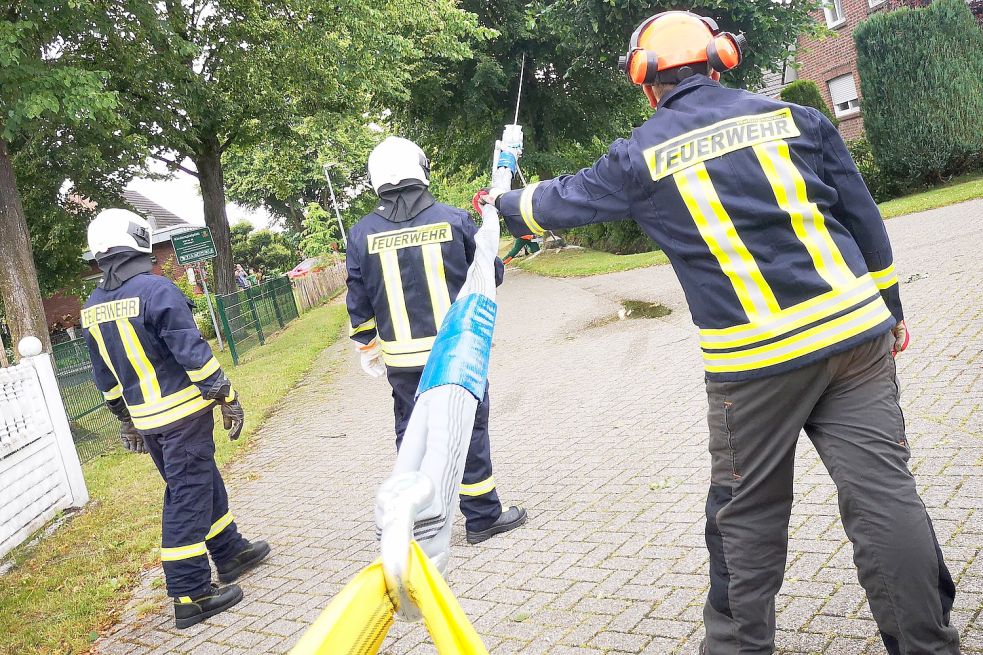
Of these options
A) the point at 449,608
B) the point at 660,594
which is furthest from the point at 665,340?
the point at 449,608

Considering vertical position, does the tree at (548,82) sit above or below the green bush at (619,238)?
above

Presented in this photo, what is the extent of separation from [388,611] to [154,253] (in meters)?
39.3

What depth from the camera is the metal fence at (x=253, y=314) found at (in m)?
16.1

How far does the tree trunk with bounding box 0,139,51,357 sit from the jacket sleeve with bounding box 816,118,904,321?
10.5 metres

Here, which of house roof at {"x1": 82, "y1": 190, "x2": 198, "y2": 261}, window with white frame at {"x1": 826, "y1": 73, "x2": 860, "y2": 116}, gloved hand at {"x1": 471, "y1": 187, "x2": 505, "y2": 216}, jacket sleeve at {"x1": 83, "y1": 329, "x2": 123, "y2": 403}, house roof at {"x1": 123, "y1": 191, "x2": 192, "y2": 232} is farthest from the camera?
house roof at {"x1": 123, "y1": 191, "x2": 192, "y2": 232}

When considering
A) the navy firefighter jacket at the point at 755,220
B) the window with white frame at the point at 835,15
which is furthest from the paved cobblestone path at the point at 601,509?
the window with white frame at the point at 835,15

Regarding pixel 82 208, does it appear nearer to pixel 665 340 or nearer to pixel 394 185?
pixel 665 340

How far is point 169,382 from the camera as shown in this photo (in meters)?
4.75

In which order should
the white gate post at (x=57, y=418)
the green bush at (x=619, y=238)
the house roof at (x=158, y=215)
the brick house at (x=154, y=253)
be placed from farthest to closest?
the house roof at (x=158, y=215) → the brick house at (x=154, y=253) → the green bush at (x=619, y=238) → the white gate post at (x=57, y=418)

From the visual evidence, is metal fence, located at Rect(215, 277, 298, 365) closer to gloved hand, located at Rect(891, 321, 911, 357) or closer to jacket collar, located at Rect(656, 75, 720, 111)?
jacket collar, located at Rect(656, 75, 720, 111)

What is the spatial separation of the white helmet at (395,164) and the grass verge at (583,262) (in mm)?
12432

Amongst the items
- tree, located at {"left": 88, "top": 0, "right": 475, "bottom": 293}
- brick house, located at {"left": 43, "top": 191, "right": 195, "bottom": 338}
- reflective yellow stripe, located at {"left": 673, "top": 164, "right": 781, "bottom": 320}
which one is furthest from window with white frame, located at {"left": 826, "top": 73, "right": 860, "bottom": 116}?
reflective yellow stripe, located at {"left": 673, "top": 164, "right": 781, "bottom": 320}

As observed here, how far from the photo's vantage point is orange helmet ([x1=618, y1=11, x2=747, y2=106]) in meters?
2.77

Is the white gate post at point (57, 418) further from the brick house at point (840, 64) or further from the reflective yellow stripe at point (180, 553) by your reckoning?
the brick house at point (840, 64)
